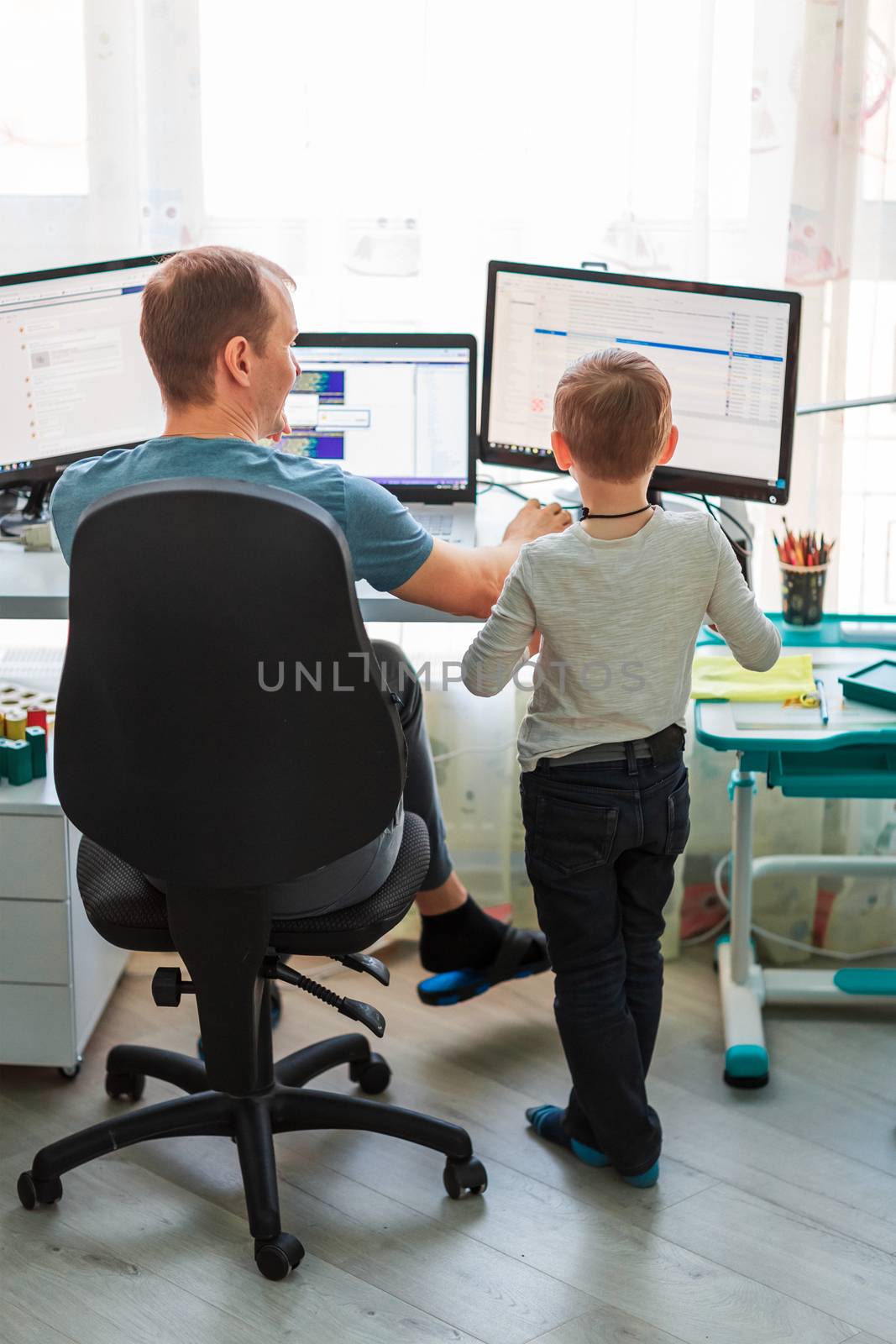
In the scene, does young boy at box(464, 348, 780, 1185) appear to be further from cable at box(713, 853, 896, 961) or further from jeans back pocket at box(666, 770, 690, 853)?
cable at box(713, 853, 896, 961)

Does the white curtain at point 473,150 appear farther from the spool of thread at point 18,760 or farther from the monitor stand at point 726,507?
the spool of thread at point 18,760

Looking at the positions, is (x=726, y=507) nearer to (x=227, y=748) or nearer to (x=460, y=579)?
(x=460, y=579)

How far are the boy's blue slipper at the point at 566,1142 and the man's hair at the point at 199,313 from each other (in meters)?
1.09

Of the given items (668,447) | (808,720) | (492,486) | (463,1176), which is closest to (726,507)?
(492,486)

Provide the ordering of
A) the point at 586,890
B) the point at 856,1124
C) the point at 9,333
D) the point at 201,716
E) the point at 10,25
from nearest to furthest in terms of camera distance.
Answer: the point at 201,716 < the point at 586,890 < the point at 856,1124 < the point at 9,333 < the point at 10,25

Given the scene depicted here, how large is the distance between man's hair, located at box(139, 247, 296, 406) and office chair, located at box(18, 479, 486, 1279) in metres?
0.30

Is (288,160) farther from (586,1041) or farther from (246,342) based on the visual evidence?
(586,1041)

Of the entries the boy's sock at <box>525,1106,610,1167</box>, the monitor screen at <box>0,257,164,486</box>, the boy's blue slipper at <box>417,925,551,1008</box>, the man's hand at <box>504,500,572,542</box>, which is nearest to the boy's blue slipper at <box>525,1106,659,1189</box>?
the boy's sock at <box>525,1106,610,1167</box>

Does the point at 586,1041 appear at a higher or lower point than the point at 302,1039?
higher

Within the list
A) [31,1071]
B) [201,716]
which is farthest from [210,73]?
[31,1071]

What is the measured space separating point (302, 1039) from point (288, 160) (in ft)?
4.74

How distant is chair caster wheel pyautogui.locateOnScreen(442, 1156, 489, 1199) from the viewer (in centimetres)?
189

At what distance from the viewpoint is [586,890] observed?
1770mm

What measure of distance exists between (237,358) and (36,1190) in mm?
1079
